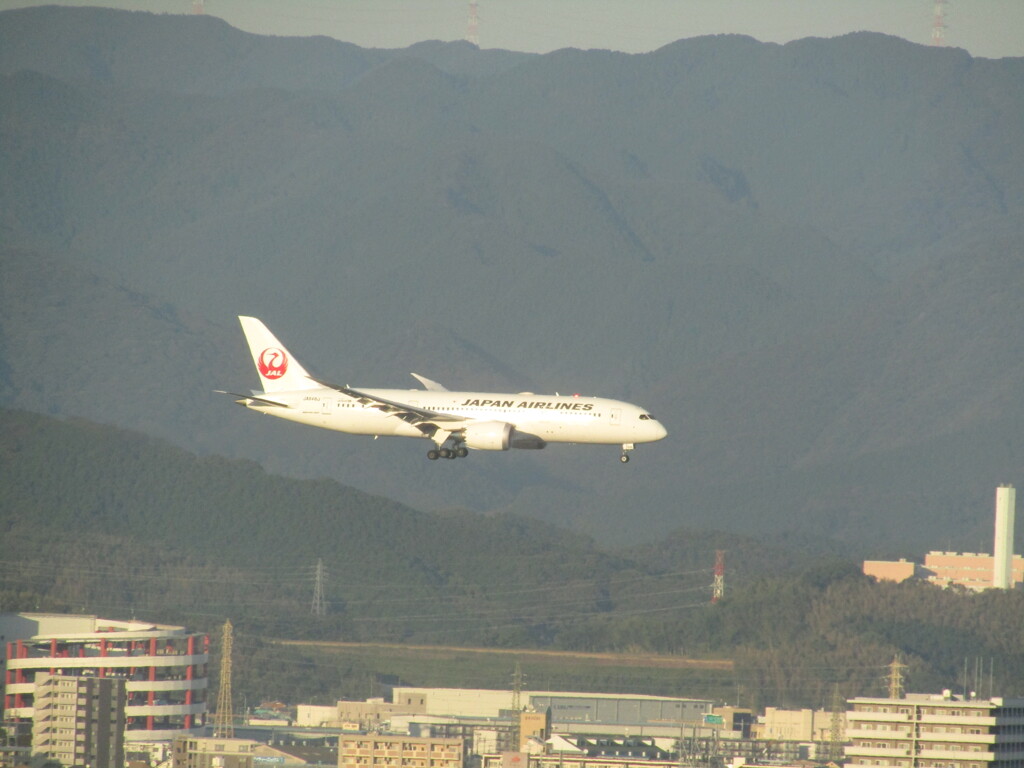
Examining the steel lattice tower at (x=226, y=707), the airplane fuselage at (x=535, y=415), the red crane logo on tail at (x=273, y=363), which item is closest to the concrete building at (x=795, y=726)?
the steel lattice tower at (x=226, y=707)

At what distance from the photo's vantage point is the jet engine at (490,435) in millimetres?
109000

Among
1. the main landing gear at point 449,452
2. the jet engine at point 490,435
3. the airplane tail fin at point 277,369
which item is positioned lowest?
the main landing gear at point 449,452

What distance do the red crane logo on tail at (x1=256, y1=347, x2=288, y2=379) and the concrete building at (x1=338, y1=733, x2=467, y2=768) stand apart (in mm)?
39123

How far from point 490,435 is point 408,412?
5.30 metres

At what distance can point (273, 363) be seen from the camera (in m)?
121

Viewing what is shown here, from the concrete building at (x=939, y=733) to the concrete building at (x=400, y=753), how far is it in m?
32.1

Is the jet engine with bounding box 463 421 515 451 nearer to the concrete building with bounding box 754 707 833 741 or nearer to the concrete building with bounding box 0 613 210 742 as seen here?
the concrete building with bounding box 0 613 210 742

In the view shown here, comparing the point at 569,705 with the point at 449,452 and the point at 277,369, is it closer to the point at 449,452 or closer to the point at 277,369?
the point at 277,369

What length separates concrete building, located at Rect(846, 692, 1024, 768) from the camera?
408ft

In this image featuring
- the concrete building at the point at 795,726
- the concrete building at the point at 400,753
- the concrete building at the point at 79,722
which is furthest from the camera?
the concrete building at the point at 795,726

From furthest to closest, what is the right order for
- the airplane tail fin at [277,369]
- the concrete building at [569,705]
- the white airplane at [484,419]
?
1. the concrete building at [569,705]
2. the airplane tail fin at [277,369]
3. the white airplane at [484,419]

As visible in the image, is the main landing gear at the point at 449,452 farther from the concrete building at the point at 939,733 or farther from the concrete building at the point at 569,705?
the concrete building at the point at 569,705

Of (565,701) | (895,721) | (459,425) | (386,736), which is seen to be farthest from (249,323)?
(565,701)

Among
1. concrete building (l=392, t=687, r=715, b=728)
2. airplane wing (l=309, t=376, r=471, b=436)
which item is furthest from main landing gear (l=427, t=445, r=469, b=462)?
concrete building (l=392, t=687, r=715, b=728)
